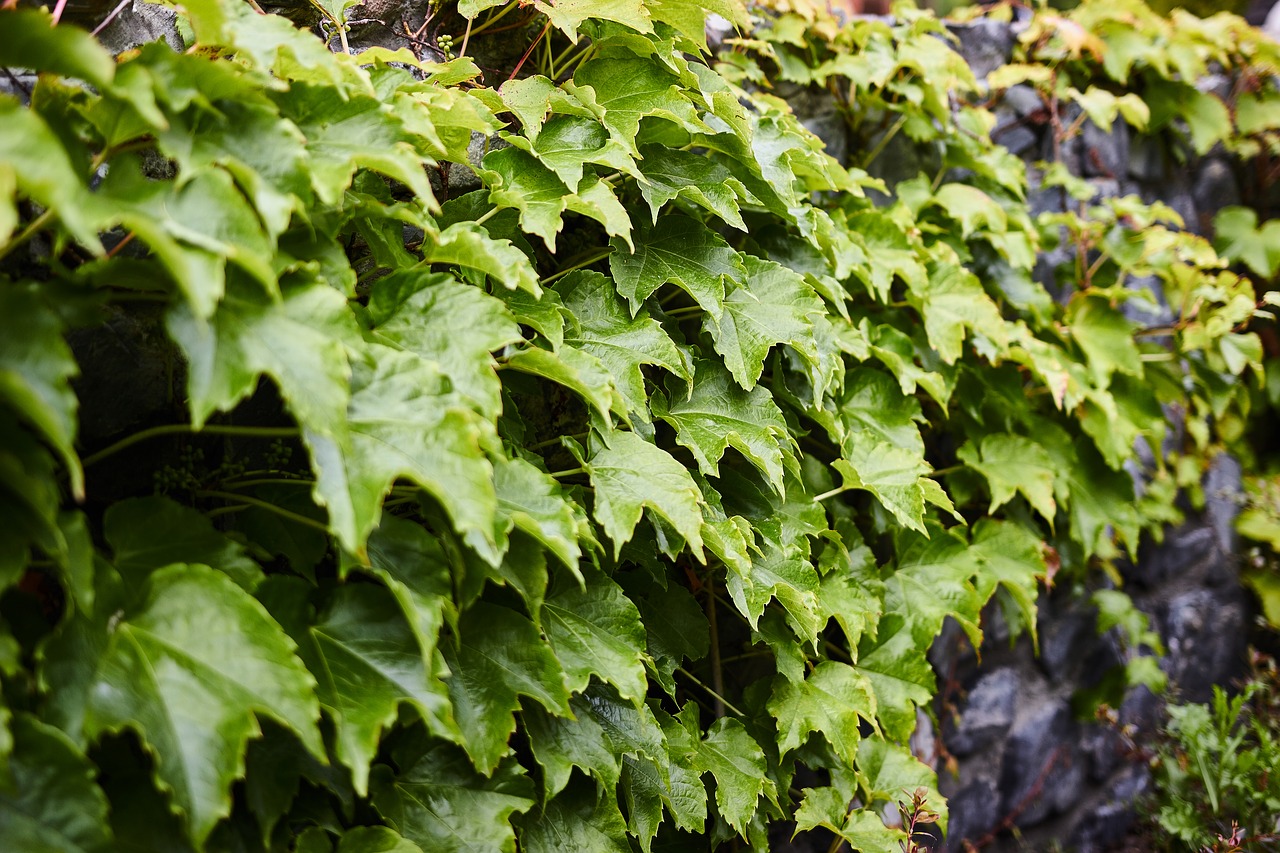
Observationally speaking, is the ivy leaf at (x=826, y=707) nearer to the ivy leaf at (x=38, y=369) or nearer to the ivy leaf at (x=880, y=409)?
the ivy leaf at (x=880, y=409)

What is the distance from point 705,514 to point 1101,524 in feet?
4.94

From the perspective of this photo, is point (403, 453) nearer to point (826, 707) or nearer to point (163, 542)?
point (163, 542)

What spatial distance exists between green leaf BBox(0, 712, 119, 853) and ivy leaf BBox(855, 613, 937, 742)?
1.28 metres

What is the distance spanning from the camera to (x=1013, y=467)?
207cm

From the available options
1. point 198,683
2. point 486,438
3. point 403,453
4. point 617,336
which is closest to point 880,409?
point 617,336

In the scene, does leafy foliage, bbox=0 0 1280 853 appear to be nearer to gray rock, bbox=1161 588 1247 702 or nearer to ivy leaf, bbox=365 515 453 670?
ivy leaf, bbox=365 515 453 670

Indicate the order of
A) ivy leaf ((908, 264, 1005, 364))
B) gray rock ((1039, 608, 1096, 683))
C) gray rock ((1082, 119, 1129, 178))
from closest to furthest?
ivy leaf ((908, 264, 1005, 364)) → gray rock ((1039, 608, 1096, 683)) → gray rock ((1082, 119, 1129, 178))

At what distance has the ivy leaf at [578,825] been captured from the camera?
1.20 metres

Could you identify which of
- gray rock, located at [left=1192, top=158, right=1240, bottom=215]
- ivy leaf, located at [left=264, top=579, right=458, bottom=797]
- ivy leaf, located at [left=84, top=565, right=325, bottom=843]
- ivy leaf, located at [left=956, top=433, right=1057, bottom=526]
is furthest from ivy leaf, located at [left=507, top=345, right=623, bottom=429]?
gray rock, located at [left=1192, top=158, right=1240, bottom=215]

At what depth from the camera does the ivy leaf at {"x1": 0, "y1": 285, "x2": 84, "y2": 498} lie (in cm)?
71

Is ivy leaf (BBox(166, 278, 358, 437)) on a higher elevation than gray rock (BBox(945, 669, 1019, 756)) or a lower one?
higher

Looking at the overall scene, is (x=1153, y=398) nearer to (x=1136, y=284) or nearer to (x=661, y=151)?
(x=1136, y=284)

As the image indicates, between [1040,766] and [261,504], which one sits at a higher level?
[261,504]

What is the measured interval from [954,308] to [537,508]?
132cm
